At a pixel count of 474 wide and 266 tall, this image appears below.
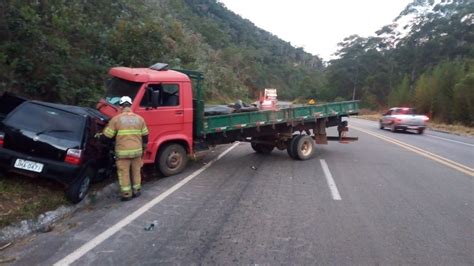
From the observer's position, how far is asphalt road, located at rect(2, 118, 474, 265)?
14.9 ft

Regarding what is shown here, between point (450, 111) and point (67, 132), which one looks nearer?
point (67, 132)

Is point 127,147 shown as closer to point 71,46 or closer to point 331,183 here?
point 331,183

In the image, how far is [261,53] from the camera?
313ft

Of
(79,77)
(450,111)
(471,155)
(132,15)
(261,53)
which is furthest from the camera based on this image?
(261,53)

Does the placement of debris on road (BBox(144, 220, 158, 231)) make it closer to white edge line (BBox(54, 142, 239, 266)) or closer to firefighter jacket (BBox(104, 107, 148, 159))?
white edge line (BBox(54, 142, 239, 266))

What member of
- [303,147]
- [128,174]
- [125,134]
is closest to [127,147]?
[125,134]

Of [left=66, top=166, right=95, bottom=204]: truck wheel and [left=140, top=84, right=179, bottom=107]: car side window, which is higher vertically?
[left=140, top=84, right=179, bottom=107]: car side window

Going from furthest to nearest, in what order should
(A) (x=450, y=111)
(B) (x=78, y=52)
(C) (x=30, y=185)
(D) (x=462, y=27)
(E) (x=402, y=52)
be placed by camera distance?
(E) (x=402, y=52) < (D) (x=462, y=27) < (A) (x=450, y=111) < (B) (x=78, y=52) < (C) (x=30, y=185)

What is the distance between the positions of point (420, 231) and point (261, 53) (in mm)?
92169

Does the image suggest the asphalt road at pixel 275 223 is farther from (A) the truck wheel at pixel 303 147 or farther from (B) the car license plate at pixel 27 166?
(A) the truck wheel at pixel 303 147

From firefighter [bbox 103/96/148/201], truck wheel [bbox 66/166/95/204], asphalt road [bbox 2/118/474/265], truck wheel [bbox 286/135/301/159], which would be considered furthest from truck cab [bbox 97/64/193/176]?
truck wheel [bbox 286/135/301/159]

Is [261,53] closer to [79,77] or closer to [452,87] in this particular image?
[452,87]

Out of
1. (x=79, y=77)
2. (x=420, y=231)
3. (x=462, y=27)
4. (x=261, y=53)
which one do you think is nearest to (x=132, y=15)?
(x=79, y=77)

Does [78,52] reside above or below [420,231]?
above
